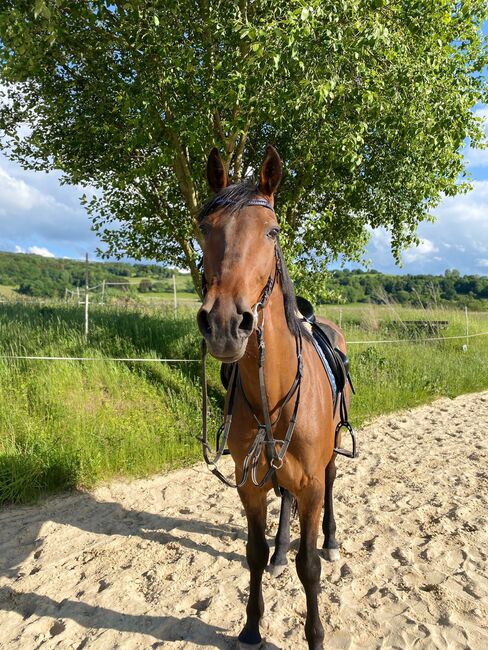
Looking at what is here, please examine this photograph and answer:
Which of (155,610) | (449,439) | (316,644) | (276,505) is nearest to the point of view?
(316,644)

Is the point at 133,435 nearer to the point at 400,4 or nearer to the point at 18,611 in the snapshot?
the point at 18,611

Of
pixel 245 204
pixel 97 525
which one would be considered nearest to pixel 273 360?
pixel 245 204

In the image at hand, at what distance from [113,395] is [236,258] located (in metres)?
4.67

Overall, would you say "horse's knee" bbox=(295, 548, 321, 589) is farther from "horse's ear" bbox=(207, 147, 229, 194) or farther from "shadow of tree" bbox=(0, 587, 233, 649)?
"horse's ear" bbox=(207, 147, 229, 194)

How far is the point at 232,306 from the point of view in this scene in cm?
156

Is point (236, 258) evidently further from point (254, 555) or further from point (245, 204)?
point (254, 555)

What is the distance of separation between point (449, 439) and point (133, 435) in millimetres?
4276

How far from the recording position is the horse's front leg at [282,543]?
129 inches

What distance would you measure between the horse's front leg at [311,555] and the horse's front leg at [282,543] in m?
0.80

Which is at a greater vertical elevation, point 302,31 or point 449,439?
point 302,31

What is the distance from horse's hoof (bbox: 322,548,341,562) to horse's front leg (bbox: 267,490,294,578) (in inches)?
12.1

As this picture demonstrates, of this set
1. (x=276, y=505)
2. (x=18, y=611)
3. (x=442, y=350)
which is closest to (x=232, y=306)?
(x=18, y=611)

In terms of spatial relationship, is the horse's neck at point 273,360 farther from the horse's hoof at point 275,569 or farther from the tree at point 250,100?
the tree at point 250,100

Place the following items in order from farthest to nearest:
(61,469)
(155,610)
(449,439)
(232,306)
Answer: (449,439) → (61,469) → (155,610) → (232,306)
